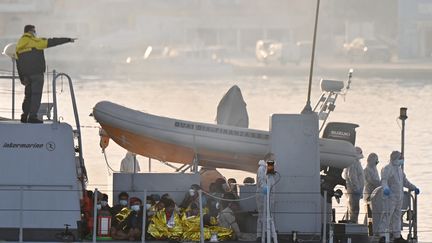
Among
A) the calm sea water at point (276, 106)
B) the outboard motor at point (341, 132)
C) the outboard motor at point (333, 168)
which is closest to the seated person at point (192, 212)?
the outboard motor at point (333, 168)

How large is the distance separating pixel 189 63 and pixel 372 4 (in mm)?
29776

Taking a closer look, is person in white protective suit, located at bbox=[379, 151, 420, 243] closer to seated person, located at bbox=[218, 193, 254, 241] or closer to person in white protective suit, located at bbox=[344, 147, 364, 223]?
person in white protective suit, located at bbox=[344, 147, 364, 223]

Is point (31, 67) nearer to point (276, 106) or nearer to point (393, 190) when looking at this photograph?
point (393, 190)

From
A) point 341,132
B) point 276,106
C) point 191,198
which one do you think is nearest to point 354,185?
point 341,132

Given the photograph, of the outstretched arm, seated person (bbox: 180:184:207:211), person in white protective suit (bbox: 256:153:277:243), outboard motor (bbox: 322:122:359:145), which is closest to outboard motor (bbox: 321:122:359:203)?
outboard motor (bbox: 322:122:359:145)

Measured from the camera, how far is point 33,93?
23.3 meters

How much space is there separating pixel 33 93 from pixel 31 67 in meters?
0.37

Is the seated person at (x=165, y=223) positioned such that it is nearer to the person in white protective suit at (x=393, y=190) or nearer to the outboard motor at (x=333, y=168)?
the outboard motor at (x=333, y=168)

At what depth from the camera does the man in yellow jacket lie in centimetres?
2323

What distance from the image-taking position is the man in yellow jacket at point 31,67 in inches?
915

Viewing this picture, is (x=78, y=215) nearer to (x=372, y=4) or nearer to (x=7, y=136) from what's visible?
(x=7, y=136)

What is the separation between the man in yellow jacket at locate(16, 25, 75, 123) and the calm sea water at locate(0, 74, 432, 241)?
12.5m

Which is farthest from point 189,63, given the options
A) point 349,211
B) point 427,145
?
point 349,211

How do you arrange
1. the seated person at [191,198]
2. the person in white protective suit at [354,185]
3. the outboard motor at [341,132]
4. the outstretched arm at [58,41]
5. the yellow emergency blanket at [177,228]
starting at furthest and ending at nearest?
the person in white protective suit at [354,185] → the outboard motor at [341,132] → the seated person at [191,198] → the yellow emergency blanket at [177,228] → the outstretched arm at [58,41]
